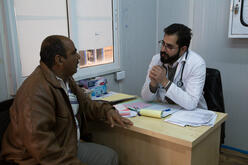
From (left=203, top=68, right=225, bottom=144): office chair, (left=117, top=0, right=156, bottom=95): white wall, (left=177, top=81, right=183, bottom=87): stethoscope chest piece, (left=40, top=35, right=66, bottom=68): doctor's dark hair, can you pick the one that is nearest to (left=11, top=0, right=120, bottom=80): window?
(left=117, top=0, right=156, bottom=95): white wall

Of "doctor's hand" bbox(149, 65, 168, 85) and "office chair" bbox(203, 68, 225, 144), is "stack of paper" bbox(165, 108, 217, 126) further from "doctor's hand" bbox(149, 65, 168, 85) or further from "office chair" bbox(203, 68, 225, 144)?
"office chair" bbox(203, 68, 225, 144)

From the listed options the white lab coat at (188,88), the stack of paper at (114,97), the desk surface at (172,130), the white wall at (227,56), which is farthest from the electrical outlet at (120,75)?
the desk surface at (172,130)

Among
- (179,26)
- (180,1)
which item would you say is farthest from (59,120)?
(180,1)

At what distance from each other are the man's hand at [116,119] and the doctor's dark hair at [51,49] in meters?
0.50

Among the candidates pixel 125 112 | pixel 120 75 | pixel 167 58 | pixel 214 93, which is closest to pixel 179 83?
pixel 167 58

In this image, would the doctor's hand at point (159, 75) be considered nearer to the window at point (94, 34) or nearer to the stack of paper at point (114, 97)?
the stack of paper at point (114, 97)

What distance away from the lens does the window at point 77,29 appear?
1.80 meters

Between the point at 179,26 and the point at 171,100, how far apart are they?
0.57 metres

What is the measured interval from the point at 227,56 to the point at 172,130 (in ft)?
5.16

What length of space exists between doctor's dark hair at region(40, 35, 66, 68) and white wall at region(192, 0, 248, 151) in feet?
6.29

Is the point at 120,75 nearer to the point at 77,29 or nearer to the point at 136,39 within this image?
the point at 136,39

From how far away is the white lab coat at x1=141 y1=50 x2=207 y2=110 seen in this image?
1744mm

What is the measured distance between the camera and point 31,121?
1112 mm

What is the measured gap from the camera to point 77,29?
2.18m
